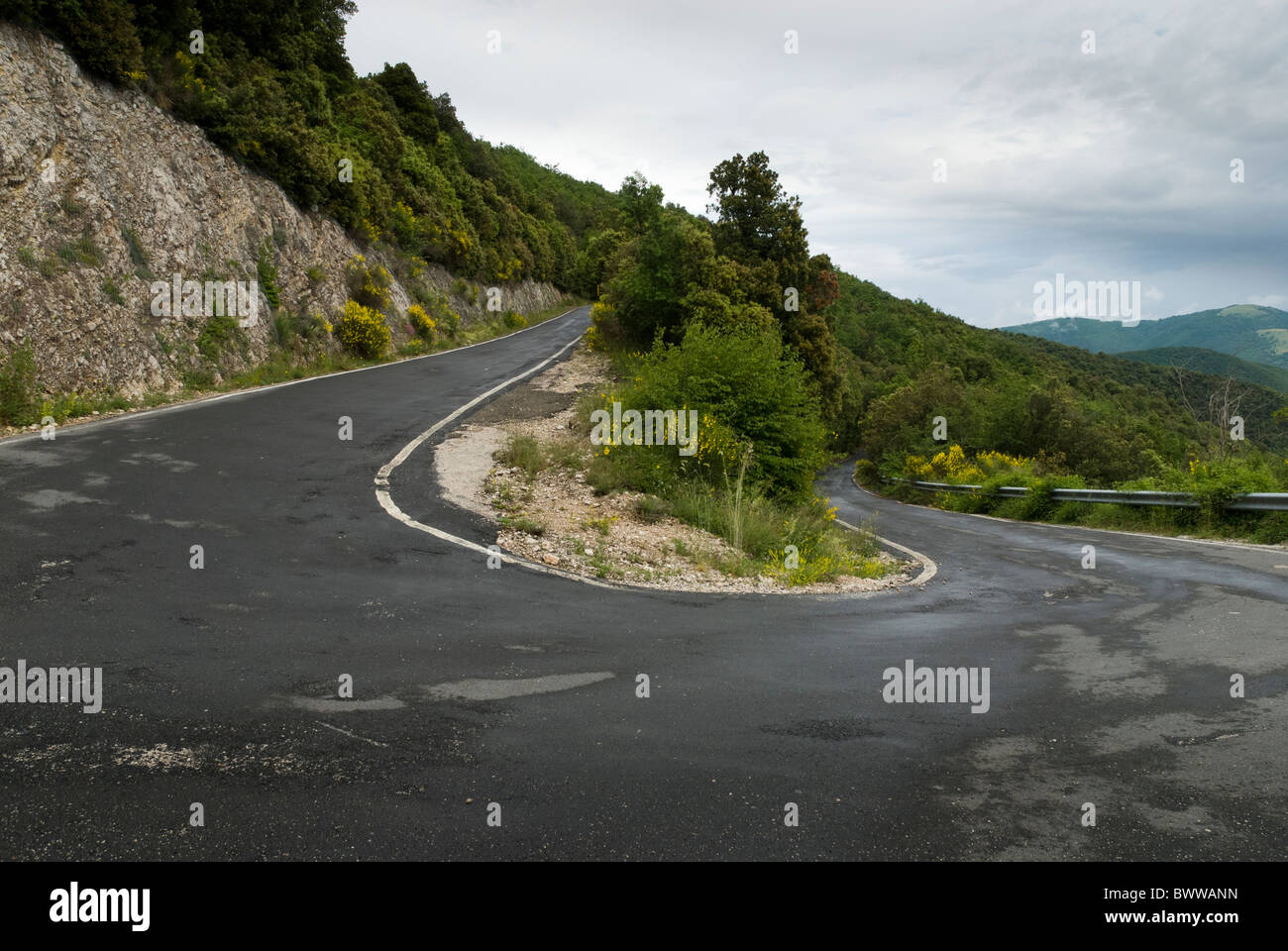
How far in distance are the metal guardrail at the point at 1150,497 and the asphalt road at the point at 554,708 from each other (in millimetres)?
5192

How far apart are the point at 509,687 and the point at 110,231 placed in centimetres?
1828

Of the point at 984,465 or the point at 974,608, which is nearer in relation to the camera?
the point at 974,608

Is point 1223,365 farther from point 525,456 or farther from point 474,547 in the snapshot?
point 474,547

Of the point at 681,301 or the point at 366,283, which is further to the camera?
the point at 366,283

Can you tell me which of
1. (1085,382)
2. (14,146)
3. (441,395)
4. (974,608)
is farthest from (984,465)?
(1085,382)

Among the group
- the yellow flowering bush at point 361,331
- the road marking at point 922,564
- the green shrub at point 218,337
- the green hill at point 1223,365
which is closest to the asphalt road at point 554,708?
the road marking at point 922,564

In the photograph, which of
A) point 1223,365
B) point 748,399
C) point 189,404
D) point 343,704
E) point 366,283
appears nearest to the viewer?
point 343,704

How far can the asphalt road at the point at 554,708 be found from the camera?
10.5ft

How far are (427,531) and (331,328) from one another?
1932 centimetres

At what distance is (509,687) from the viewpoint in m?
4.84

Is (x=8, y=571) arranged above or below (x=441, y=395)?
below

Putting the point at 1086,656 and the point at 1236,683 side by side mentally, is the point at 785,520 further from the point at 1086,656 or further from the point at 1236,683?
the point at 1236,683

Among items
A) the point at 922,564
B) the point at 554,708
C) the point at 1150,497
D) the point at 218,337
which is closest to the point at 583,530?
the point at 554,708
